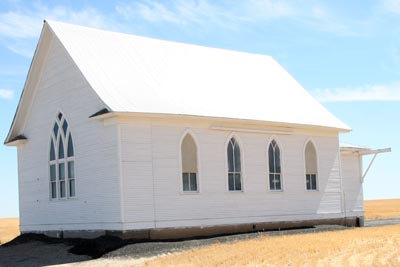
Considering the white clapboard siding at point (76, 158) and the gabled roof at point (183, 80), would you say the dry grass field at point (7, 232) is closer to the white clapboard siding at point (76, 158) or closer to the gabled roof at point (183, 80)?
the white clapboard siding at point (76, 158)

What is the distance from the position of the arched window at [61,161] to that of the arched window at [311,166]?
34.0ft

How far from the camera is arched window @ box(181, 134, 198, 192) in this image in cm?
2658

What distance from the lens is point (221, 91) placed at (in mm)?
29953

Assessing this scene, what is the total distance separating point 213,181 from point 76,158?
5256 millimetres

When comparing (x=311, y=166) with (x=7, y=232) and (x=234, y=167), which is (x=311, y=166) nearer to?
(x=234, y=167)

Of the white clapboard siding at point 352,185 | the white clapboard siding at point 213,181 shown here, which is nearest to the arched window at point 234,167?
the white clapboard siding at point 213,181

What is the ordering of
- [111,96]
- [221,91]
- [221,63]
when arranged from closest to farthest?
[111,96] < [221,91] < [221,63]

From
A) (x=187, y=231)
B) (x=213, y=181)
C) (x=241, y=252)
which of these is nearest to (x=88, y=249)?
(x=187, y=231)

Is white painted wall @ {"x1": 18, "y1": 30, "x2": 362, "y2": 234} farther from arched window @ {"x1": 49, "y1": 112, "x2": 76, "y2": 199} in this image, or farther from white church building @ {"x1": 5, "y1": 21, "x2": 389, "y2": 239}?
arched window @ {"x1": 49, "y1": 112, "x2": 76, "y2": 199}

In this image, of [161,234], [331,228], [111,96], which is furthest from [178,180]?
[331,228]

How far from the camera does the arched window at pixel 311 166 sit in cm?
3161

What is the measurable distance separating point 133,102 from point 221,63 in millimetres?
8269

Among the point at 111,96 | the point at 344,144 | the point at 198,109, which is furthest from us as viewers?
the point at 344,144

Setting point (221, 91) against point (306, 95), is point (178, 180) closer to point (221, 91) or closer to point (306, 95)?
point (221, 91)
